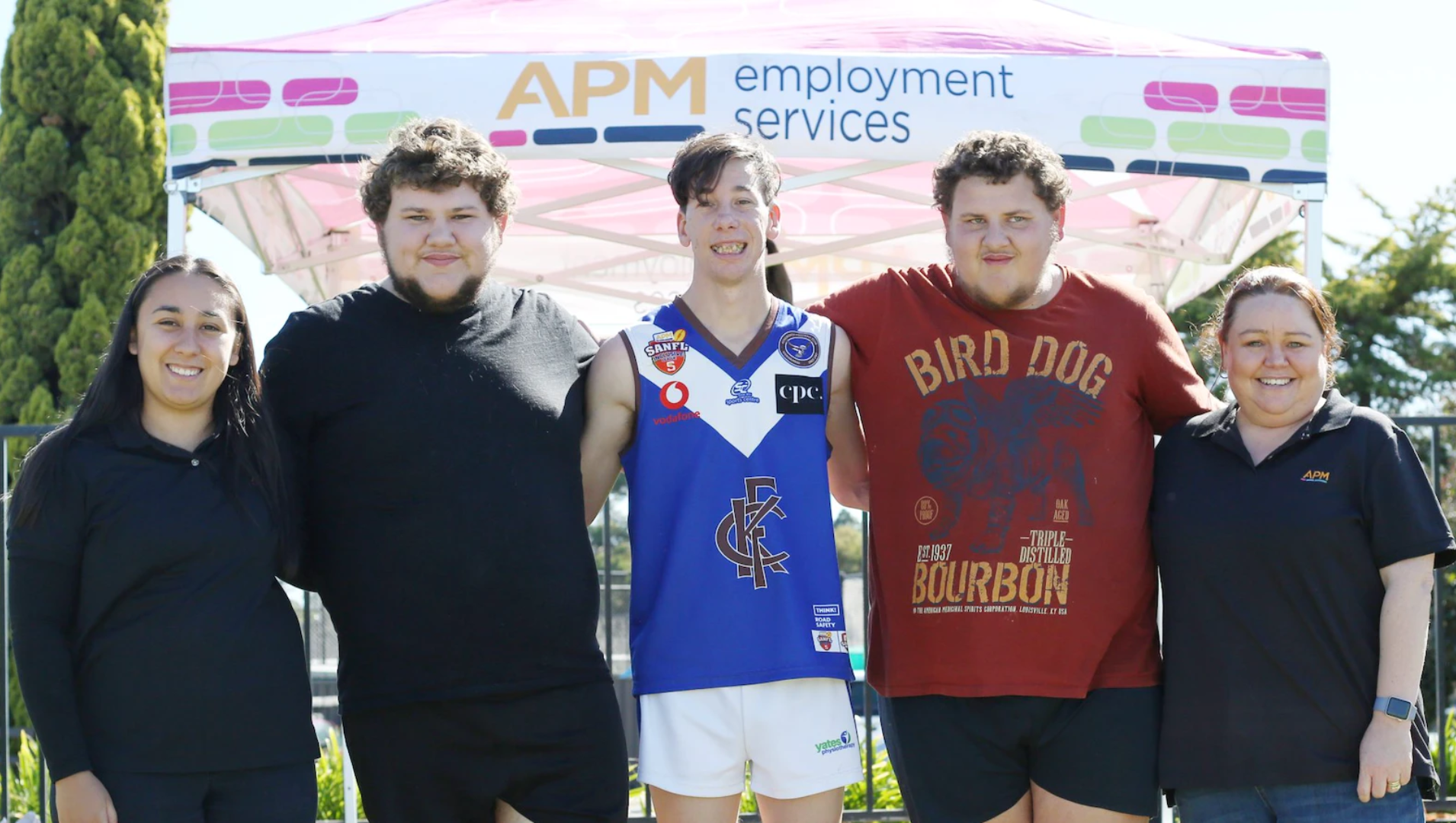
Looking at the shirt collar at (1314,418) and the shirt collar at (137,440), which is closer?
the shirt collar at (137,440)

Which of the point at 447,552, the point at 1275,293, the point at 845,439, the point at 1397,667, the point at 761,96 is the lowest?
the point at 1397,667

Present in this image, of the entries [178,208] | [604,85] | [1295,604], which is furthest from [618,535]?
[1295,604]

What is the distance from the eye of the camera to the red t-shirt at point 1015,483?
290 cm

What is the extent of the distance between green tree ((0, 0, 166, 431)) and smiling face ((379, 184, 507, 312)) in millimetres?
7507

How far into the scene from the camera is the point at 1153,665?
292 cm

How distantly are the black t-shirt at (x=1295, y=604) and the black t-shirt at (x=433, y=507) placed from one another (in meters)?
1.26

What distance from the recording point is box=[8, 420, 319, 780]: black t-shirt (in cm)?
250

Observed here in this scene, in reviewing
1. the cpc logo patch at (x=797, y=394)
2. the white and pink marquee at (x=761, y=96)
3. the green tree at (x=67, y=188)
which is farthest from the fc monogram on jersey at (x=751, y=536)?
the green tree at (x=67, y=188)

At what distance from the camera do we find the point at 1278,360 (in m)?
2.83

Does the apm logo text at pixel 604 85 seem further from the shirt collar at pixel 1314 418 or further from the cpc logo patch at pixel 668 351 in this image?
the shirt collar at pixel 1314 418

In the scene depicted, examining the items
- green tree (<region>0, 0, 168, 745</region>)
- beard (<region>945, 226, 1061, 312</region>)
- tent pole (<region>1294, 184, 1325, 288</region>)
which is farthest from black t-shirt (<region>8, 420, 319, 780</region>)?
green tree (<region>0, 0, 168, 745</region>)

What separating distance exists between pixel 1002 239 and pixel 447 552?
1.36 m

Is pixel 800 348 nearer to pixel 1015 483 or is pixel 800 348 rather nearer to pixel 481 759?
pixel 1015 483

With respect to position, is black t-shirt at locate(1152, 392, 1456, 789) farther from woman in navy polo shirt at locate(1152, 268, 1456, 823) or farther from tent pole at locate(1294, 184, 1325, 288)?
tent pole at locate(1294, 184, 1325, 288)
